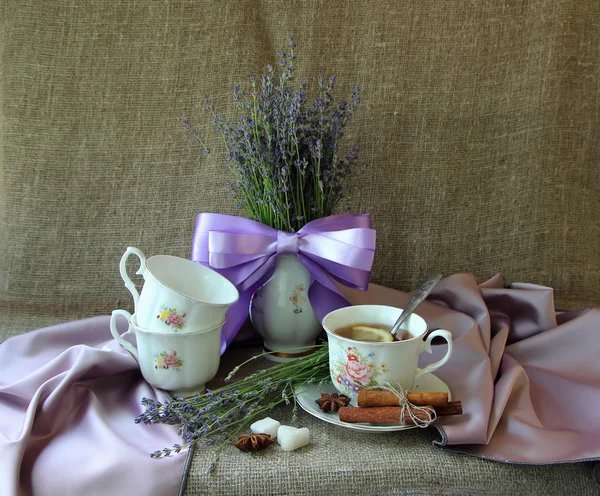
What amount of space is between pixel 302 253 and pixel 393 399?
280 mm

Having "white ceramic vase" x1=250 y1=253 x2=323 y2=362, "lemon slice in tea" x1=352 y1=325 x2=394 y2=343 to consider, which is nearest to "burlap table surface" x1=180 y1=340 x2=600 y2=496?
"lemon slice in tea" x1=352 y1=325 x2=394 y2=343

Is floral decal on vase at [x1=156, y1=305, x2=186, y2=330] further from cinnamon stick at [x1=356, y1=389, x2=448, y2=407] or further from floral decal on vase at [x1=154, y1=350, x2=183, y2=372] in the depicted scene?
cinnamon stick at [x1=356, y1=389, x2=448, y2=407]

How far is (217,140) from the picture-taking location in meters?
1.19

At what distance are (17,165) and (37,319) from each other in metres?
0.32

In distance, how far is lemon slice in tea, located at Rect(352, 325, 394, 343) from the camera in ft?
2.57

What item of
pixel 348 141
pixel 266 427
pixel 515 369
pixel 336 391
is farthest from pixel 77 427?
pixel 348 141

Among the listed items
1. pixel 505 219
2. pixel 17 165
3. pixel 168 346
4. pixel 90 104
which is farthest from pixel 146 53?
pixel 505 219

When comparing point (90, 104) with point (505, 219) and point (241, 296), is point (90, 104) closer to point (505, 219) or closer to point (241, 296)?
point (241, 296)

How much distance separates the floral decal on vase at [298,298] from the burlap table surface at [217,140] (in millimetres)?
303

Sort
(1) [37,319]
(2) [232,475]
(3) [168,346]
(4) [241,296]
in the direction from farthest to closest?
(1) [37,319] < (4) [241,296] < (3) [168,346] < (2) [232,475]

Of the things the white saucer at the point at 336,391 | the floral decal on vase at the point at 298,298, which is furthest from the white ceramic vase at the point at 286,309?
the white saucer at the point at 336,391

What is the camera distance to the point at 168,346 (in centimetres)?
79

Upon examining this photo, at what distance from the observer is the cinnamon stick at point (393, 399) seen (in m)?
0.73

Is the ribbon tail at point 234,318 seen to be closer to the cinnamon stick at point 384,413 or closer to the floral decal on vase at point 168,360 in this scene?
the floral decal on vase at point 168,360
